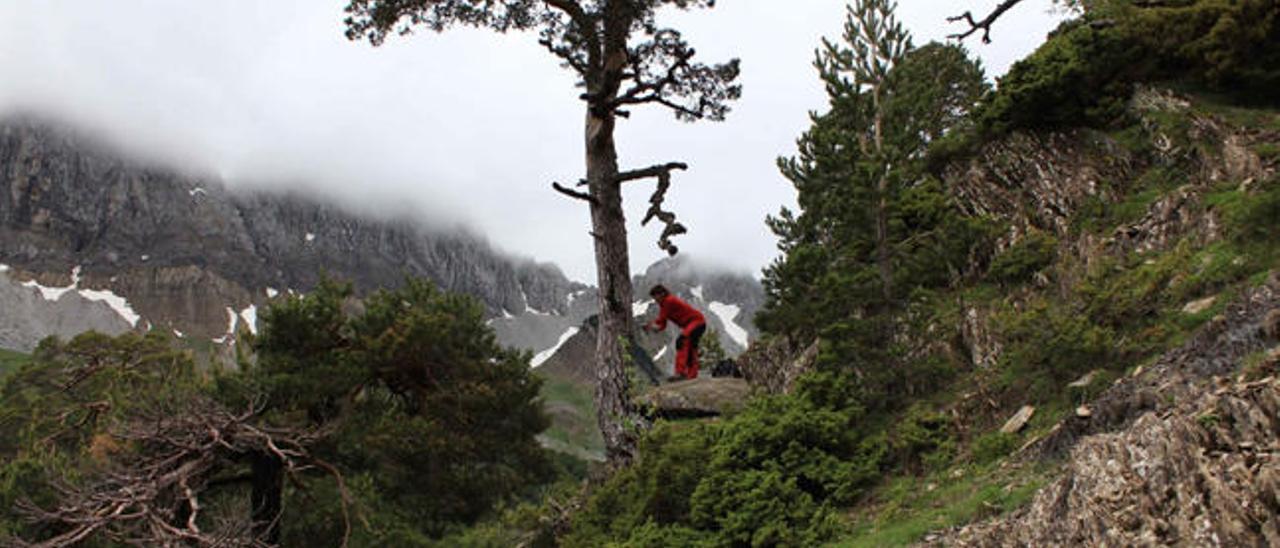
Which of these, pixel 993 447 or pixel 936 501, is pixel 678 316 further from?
pixel 993 447

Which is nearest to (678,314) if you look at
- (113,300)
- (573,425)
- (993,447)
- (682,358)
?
(682,358)

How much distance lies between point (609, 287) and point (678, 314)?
1027 mm

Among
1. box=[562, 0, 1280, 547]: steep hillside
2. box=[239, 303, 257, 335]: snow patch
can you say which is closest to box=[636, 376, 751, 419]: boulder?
box=[562, 0, 1280, 547]: steep hillside

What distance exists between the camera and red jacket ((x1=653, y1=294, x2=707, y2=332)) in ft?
33.9

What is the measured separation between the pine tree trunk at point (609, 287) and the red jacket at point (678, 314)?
0.51m

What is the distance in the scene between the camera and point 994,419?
11023 millimetres

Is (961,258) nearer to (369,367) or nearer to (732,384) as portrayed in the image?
(732,384)

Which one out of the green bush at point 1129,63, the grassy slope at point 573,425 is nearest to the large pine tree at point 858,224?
the green bush at point 1129,63

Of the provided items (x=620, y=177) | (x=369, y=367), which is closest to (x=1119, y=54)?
(x=620, y=177)

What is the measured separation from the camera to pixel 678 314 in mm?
10398

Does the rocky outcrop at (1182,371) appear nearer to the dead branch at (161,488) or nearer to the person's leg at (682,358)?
the person's leg at (682,358)

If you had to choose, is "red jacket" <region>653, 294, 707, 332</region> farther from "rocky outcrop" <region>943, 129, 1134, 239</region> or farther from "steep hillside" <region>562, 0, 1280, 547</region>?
"rocky outcrop" <region>943, 129, 1134, 239</region>

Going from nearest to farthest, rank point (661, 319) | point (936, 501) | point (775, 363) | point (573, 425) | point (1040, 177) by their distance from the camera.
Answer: point (936, 501) → point (661, 319) → point (1040, 177) → point (775, 363) → point (573, 425)

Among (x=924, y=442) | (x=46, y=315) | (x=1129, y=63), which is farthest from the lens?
(x=46, y=315)
